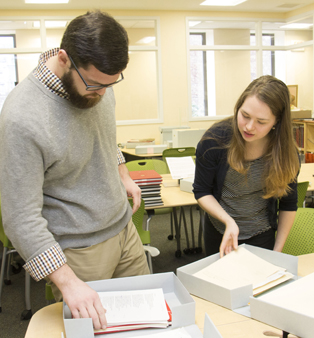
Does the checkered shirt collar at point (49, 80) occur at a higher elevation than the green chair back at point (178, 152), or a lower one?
higher

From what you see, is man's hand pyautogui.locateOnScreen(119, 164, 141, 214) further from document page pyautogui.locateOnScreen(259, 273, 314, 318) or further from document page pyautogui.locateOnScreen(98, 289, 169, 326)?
document page pyautogui.locateOnScreen(259, 273, 314, 318)

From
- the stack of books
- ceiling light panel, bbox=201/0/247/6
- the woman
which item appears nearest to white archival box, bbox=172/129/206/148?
the stack of books

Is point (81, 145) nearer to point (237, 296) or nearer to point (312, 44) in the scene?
point (237, 296)

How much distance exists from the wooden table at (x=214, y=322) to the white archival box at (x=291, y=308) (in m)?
0.03

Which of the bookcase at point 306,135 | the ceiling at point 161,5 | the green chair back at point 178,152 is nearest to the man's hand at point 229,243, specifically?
the green chair back at point 178,152

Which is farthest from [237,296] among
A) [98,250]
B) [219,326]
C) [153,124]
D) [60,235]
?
[153,124]

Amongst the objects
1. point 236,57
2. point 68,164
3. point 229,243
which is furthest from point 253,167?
point 236,57

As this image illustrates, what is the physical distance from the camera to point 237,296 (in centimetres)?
112

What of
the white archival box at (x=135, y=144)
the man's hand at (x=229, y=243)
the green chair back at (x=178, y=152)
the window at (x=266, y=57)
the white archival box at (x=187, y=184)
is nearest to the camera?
the man's hand at (x=229, y=243)

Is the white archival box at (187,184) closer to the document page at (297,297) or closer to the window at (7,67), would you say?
the document page at (297,297)

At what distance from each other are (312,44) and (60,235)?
24.7 feet

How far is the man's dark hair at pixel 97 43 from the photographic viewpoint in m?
0.92

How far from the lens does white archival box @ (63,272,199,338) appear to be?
3.10ft

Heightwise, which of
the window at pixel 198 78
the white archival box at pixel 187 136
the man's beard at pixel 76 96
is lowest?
the white archival box at pixel 187 136
